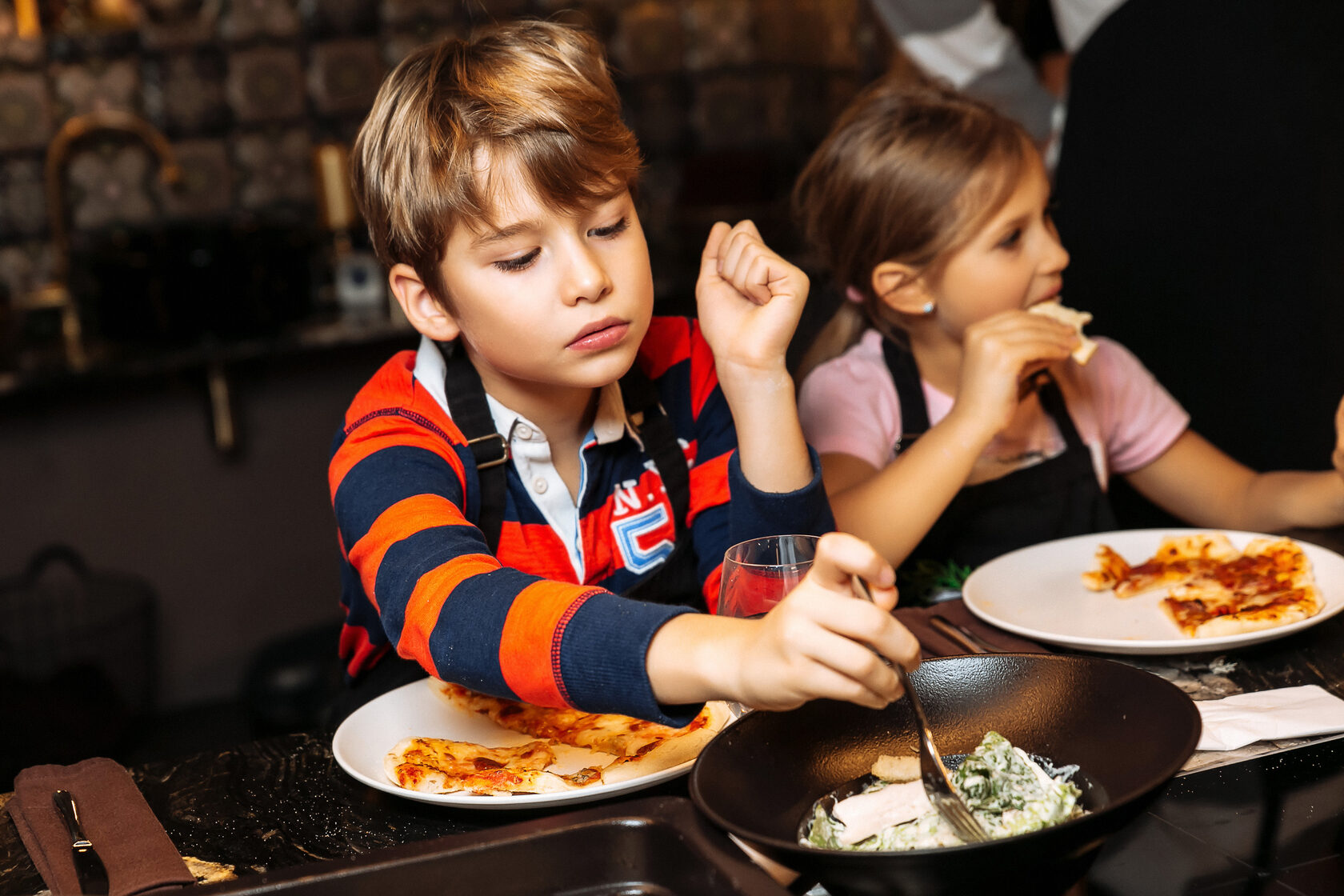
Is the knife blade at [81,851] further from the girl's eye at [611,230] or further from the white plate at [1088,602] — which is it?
the white plate at [1088,602]

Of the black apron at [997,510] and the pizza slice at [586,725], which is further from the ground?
the pizza slice at [586,725]

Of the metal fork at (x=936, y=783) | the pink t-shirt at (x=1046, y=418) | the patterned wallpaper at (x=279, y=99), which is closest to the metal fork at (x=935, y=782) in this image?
the metal fork at (x=936, y=783)

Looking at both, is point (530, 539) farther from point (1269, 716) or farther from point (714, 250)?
point (1269, 716)

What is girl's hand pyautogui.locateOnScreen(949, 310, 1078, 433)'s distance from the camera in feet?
4.49

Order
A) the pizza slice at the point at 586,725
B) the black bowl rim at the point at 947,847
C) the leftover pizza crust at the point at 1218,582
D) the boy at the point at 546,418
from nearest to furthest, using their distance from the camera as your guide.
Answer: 1. the black bowl rim at the point at 947,847
2. the boy at the point at 546,418
3. the pizza slice at the point at 586,725
4. the leftover pizza crust at the point at 1218,582

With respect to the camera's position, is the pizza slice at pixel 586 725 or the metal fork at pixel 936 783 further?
the pizza slice at pixel 586 725

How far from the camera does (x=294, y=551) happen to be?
297cm

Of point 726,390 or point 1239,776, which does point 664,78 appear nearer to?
point 726,390

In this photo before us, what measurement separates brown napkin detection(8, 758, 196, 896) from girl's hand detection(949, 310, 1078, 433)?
95 cm

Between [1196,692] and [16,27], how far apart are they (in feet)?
11.3

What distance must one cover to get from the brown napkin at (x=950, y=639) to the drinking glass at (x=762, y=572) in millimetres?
213

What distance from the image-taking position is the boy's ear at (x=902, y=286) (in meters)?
1.60

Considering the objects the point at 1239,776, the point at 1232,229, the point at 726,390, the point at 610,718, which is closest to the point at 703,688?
the point at 610,718

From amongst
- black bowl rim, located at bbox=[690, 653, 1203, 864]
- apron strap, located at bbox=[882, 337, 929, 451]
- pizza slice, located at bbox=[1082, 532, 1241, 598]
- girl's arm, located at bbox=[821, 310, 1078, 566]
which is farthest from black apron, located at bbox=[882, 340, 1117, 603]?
black bowl rim, located at bbox=[690, 653, 1203, 864]
